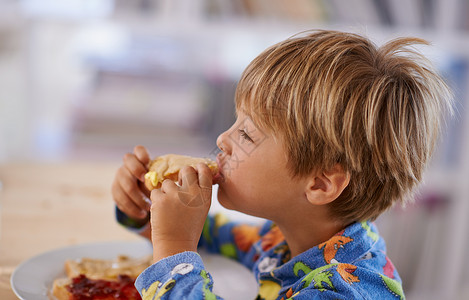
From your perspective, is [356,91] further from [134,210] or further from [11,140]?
[11,140]

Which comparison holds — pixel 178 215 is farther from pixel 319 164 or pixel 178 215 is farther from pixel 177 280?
pixel 319 164

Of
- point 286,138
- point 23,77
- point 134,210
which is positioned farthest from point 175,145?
point 286,138

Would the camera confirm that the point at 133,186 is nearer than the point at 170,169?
No

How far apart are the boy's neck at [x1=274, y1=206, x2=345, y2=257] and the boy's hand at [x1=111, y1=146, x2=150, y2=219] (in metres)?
0.29

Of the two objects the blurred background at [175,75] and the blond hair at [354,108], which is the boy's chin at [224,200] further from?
the blurred background at [175,75]

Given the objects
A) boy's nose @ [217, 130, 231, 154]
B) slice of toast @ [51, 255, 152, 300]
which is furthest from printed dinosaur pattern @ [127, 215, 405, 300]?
boy's nose @ [217, 130, 231, 154]

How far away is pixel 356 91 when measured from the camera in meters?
0.89

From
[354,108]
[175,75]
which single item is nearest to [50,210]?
[354,108]

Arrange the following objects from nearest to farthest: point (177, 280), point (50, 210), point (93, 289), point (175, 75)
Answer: point (177, 280) → point (93, 289) → point (50, 210) → point (175, 75)

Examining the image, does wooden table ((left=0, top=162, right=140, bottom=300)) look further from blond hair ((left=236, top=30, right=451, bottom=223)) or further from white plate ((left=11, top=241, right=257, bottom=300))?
blond hair ((left=236, top=30, right=451, bottom=223))

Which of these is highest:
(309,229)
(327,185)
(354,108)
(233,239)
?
(354,108)

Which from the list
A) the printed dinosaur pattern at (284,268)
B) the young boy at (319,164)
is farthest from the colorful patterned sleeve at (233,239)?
the young boy at (319,164)

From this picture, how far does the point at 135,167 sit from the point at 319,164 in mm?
380

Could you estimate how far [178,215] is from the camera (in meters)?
0.86
